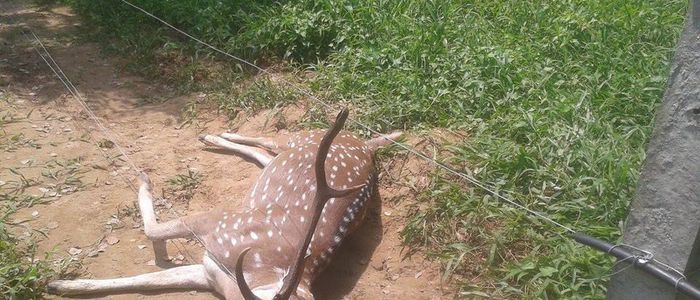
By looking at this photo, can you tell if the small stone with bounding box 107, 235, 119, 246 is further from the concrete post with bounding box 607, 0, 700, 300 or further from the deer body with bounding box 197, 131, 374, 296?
the concrete post with bounding box 607, 0, 700, 300

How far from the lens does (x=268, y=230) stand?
419 centimetres

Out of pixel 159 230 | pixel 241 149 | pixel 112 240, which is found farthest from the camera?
pixel 241 149

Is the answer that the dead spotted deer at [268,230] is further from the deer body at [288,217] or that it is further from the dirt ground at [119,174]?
the dirt ground at [119,174]

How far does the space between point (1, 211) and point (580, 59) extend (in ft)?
14.4

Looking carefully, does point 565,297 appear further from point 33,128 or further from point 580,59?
point 33,128

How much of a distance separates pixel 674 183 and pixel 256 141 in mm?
3584

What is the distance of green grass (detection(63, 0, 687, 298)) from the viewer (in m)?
4.16

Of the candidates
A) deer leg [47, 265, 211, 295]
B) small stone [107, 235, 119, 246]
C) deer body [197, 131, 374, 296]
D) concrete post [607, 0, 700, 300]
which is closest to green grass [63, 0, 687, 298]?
deer body [197, 131, 374, 296]

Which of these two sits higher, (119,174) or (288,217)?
(288,217)

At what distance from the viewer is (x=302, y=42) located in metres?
6.74

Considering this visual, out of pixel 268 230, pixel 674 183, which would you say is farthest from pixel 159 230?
pixel 674 183

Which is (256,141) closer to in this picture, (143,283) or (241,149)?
(241,149)

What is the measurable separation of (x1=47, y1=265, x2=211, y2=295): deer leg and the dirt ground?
0.17 feet

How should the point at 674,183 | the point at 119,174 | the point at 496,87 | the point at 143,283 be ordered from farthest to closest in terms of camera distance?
the point at 496,87 → the point at 119,174 → the point at 143,283 → the point at 674,183
